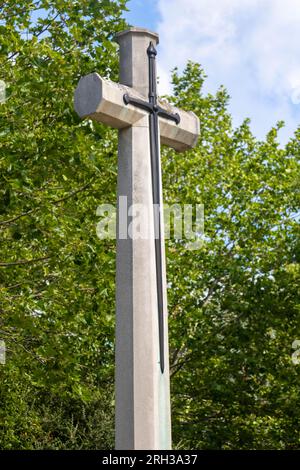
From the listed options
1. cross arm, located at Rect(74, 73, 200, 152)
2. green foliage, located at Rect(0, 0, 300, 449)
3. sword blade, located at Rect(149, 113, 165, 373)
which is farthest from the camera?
green foliage, located at Rect(0, 0, 300, 449)

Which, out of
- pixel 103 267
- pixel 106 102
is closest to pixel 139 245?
pixel 106 102

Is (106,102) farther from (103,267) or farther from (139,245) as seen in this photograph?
(103,267)

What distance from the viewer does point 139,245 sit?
589 centimetres

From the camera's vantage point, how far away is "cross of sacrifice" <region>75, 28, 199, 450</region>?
5.56 m

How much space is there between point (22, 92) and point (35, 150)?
0.83 m

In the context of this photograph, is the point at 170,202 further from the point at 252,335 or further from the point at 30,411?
the point at 30,411

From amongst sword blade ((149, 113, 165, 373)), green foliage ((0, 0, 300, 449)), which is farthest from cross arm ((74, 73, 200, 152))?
green foliage ((0, 0, 300, 449))

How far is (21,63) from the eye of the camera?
11844mm

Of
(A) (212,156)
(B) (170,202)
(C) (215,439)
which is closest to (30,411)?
(C) (215,439)

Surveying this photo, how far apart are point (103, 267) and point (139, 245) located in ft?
21.5

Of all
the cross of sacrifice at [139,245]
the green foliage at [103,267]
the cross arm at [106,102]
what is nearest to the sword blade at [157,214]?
the cross of sacrifice at [139,245]

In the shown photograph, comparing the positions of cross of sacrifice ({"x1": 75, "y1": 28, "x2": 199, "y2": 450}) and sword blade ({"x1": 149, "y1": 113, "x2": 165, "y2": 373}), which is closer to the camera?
cross of sacrifice ({"x1": 75, "y1": 28, "x2": 199, "y2": 450})

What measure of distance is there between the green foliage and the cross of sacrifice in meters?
4.68

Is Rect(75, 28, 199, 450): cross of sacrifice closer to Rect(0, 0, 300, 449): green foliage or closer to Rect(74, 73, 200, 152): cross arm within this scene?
Rect(74, 73, 200, 152): cross arm
